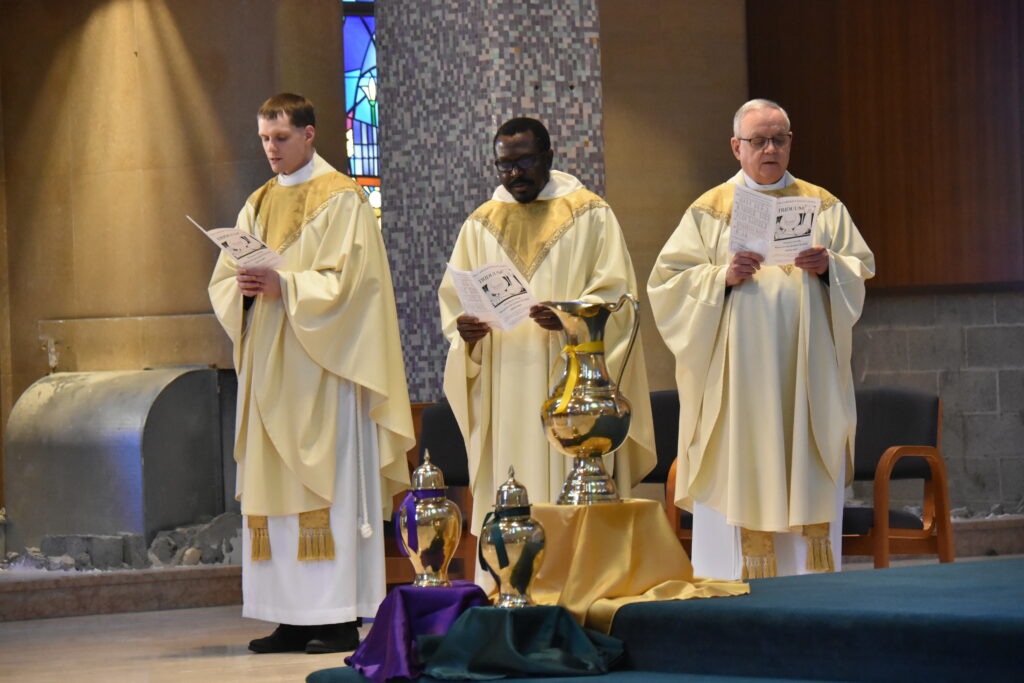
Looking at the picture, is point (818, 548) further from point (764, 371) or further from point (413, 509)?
point (413, 509)

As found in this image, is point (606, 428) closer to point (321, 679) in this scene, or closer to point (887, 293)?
point (321, 679)

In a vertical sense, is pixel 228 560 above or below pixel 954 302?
below

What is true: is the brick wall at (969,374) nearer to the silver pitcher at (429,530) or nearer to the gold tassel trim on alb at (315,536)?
the gold tassel trim on alb at (315,536)

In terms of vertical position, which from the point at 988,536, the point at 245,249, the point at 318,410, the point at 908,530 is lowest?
the point at 988,536

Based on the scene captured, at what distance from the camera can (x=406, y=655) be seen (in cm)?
391

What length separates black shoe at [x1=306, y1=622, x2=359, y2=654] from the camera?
6598 mm

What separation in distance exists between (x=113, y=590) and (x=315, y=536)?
236 centimetres

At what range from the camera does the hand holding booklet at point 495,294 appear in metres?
5.82

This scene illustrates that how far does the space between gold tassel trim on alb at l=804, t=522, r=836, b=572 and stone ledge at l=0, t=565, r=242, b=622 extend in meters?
3.66

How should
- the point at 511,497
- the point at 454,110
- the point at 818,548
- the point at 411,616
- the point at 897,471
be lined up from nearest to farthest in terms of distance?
the point at 511,497, the point at 411,616, the point at 818,548, the point at 897,471, the point at 454,110

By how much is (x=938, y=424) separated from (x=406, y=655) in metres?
4.00

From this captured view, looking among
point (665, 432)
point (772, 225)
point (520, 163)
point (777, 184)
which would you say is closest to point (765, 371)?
point (772, 225)

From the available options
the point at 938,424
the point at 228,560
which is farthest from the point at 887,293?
the point at 228,560

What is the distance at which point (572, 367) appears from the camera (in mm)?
4418
